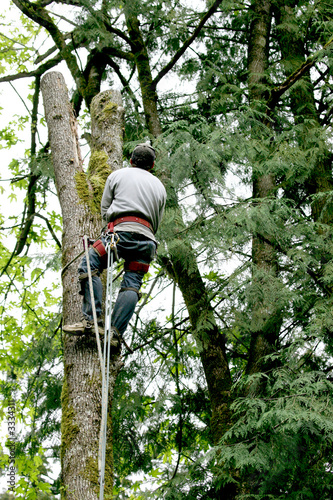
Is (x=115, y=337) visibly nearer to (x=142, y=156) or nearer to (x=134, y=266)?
(x=134, y=266)

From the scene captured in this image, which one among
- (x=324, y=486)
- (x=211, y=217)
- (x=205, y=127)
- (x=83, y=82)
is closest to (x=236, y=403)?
(x=324, y=486)

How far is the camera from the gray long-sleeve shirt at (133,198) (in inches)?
143

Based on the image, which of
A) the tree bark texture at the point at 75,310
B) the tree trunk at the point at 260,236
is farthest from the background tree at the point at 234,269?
the tree bark texture at the point at 75,310

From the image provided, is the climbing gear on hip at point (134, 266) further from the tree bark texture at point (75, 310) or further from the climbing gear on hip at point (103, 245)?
the tree bark texture at point (75, 310)

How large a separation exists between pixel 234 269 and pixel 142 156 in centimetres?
204

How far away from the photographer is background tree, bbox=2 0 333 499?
14.2 feet

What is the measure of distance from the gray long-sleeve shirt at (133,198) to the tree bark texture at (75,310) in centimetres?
28

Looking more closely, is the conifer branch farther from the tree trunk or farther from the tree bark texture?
the tree bark texture

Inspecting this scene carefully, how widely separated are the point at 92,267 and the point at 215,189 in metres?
2.26

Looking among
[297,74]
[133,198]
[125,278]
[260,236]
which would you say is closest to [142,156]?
[133,198]

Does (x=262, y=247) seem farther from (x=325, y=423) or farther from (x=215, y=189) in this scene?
(x=325, y=423)

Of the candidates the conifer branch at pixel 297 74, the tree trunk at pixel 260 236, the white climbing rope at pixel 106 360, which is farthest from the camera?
the conifer branch at pixel 297 74

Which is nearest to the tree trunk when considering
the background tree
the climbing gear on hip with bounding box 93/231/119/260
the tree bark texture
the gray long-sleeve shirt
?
the background tree

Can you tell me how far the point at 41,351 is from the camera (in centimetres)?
579
